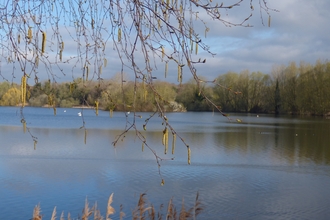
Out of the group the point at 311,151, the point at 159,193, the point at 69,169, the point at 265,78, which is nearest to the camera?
the point at 159,193

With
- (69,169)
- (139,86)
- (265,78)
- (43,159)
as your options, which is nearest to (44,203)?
(69,169)

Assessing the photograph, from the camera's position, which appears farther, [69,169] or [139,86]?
[69,169]

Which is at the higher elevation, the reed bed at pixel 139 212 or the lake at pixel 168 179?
the reed bed at pixel 139 212

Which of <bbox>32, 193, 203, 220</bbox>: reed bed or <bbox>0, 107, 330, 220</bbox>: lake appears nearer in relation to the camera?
<bbox>32, 193, 203, 220</bbox>: reed bed

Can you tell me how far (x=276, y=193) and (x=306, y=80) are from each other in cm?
4517

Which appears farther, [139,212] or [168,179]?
[168,179]

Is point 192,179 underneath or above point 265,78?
underneath

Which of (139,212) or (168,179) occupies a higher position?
(139,212)

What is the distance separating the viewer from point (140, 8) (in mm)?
2494

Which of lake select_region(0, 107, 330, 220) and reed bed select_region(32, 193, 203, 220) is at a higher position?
reed bed select_region(32, 193, 203, 220)

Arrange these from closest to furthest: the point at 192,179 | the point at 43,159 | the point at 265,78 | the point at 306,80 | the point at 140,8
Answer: the point at 140,8, the point at 192,179, the point at 43,159, the point at 306,80, the point at 265,78

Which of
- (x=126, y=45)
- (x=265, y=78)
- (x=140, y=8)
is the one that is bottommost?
(x=126, y=45)

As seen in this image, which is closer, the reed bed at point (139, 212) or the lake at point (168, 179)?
the reed bed at point (139, 212)

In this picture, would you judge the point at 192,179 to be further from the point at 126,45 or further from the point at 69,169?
the point at 126,45
